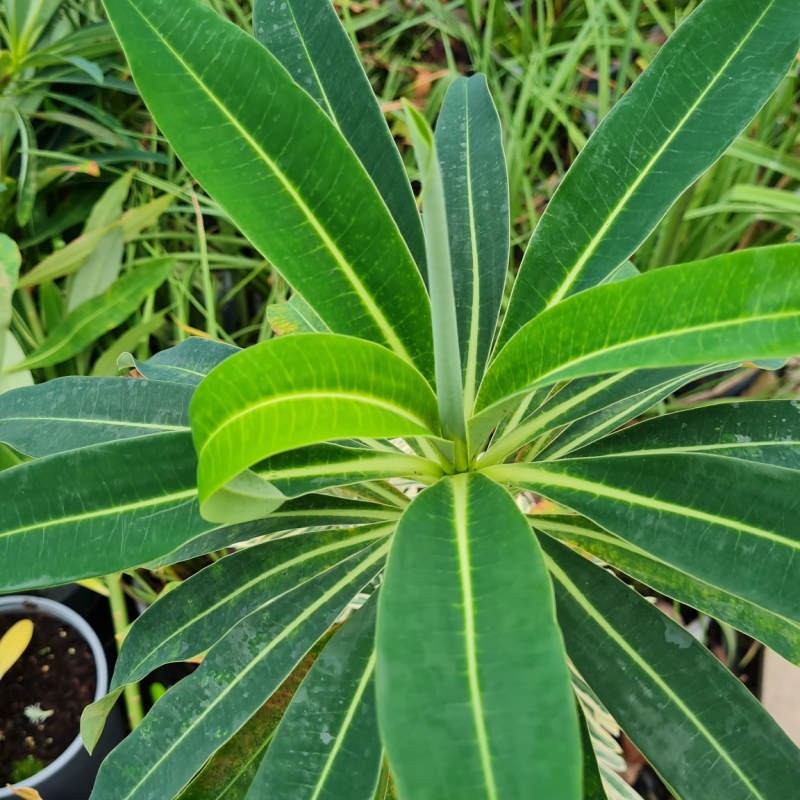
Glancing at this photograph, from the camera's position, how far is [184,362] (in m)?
0.74

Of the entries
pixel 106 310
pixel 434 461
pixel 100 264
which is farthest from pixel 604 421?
pixel 100 264

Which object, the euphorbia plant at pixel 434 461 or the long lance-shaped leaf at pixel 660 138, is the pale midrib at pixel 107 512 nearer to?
the euphorbia plant at pixel 434 461

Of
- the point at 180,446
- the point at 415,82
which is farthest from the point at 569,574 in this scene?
the point at 415,82

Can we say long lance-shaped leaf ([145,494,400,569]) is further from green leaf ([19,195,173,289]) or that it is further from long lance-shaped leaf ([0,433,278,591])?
green leaf ([19,195,173,289])

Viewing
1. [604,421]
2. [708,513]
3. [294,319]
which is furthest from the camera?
[294,319]

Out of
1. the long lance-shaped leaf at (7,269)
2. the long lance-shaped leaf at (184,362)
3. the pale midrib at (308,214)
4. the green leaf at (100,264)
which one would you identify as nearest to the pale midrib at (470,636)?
the pale midrib at (308,214)

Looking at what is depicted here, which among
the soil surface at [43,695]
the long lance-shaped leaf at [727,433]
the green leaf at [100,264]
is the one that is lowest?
the soil surface at [43,695]

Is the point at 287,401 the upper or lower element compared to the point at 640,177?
lower

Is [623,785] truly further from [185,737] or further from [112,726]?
[112,726]

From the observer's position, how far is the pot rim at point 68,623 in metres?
0.81

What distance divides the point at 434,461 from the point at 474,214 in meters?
0.24

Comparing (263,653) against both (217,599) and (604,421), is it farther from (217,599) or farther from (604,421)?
(604,421)

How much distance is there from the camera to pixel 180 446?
462 mm

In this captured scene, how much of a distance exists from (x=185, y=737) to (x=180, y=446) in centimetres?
24
